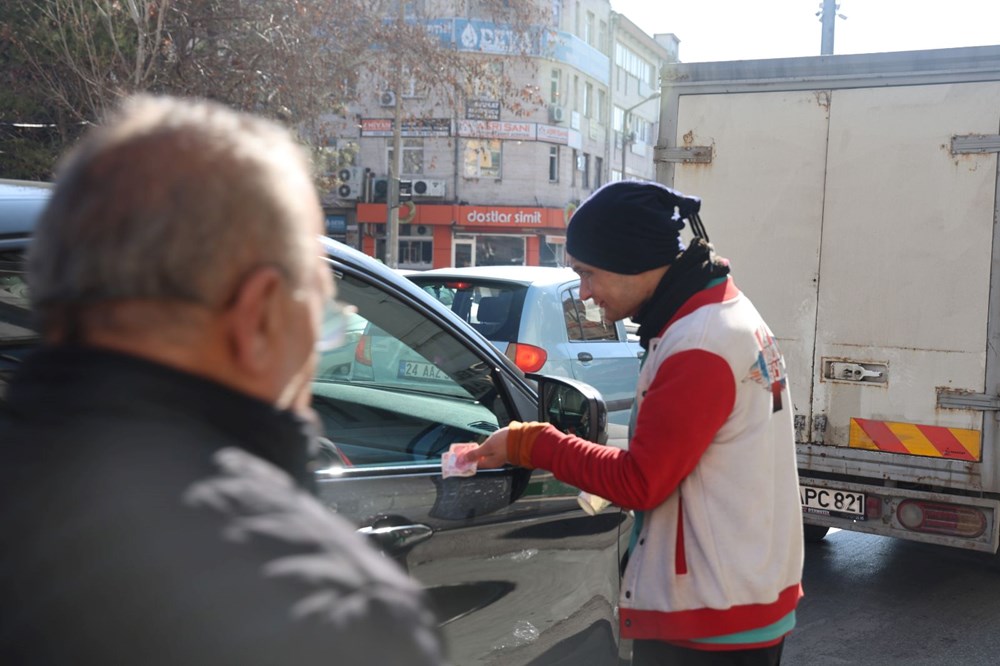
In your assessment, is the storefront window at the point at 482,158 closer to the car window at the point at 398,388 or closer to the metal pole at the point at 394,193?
the metal pole at the point at 394,193

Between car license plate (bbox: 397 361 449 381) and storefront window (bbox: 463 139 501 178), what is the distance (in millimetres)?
37140

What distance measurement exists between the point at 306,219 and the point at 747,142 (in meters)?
5.39

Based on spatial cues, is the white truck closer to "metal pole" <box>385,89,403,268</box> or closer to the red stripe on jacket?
the red stripe on jacket

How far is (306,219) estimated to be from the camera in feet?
3.38

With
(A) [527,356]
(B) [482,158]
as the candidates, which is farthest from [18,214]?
(B) [482,158]

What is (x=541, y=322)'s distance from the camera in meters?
7.52

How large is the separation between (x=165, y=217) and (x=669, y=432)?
4.86 feet

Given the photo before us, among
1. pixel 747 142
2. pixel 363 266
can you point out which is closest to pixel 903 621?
pixel 747 142

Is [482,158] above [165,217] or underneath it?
above

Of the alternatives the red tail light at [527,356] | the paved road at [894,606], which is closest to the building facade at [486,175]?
the red tail light at [527,356]

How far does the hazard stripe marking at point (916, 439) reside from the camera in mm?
5418

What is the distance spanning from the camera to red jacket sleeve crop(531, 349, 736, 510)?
2225 millimetres

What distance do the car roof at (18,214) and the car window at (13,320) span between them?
5 centimetres

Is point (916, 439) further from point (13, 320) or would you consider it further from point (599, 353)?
point (13, 320)
